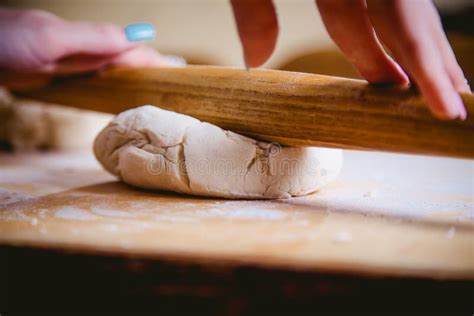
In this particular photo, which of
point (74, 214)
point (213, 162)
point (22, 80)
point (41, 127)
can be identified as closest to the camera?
point (74, 214)

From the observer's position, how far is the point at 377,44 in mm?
969

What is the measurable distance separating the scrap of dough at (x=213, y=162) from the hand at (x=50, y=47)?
0.61m

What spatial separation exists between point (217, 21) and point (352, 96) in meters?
3.21

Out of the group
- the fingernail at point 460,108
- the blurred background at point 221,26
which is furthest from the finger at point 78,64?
the blurred background at point 221,26

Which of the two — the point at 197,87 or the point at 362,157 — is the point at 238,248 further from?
the point at 362,157

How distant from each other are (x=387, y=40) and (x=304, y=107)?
25cm

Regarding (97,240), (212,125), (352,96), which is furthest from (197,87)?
(97,240)

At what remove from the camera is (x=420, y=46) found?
847 mm

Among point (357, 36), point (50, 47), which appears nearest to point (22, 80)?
point (50, 47)

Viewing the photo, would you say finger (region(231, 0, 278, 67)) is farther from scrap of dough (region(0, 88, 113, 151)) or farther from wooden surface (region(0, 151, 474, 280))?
scrap of dough (region(0, 88, 113, 151))

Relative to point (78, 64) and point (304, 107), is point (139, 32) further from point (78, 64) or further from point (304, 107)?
point (304, 107)

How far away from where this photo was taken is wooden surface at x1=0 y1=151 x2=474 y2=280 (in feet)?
2.46

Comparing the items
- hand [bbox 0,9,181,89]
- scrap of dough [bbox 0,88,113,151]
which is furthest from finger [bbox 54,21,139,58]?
scrap of dough [bbox 0,88,113,151]

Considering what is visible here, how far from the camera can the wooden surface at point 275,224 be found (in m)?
0.75
